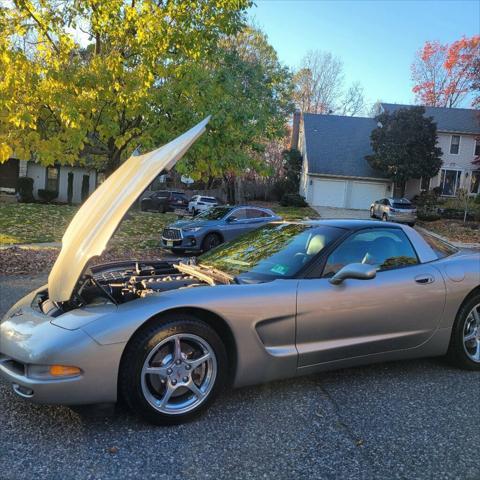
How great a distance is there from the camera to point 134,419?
10.9 feet

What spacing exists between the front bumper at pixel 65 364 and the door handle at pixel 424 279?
2512mm

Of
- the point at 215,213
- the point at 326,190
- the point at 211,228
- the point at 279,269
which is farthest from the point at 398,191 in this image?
the point at 279,269

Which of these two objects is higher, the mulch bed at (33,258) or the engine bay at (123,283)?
the engine bay at (123,283)

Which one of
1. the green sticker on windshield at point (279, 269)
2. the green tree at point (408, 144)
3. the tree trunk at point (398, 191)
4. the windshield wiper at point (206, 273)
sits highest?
the green tree at point (408, 144)

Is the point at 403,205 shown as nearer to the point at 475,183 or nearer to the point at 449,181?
the point at 449,181

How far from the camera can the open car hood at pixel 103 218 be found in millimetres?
3275

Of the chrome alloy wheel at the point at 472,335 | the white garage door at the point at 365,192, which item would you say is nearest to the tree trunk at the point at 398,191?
the white garage door at the point at 365,192

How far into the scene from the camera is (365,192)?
38.9 meters

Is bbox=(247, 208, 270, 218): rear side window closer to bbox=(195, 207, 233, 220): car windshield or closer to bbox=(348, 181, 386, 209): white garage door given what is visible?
bbox=(195, 207, 233, 220): car windshield

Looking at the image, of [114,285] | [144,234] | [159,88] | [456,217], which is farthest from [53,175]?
Answer: [114,285]

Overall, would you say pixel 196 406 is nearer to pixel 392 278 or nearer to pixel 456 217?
pixel 392 278

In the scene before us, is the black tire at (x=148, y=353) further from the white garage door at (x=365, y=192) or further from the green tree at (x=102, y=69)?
the white garage door at (x=365, y=192)

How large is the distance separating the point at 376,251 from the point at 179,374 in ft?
6.60

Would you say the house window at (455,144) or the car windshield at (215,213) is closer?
the car windshield at (215,213)
